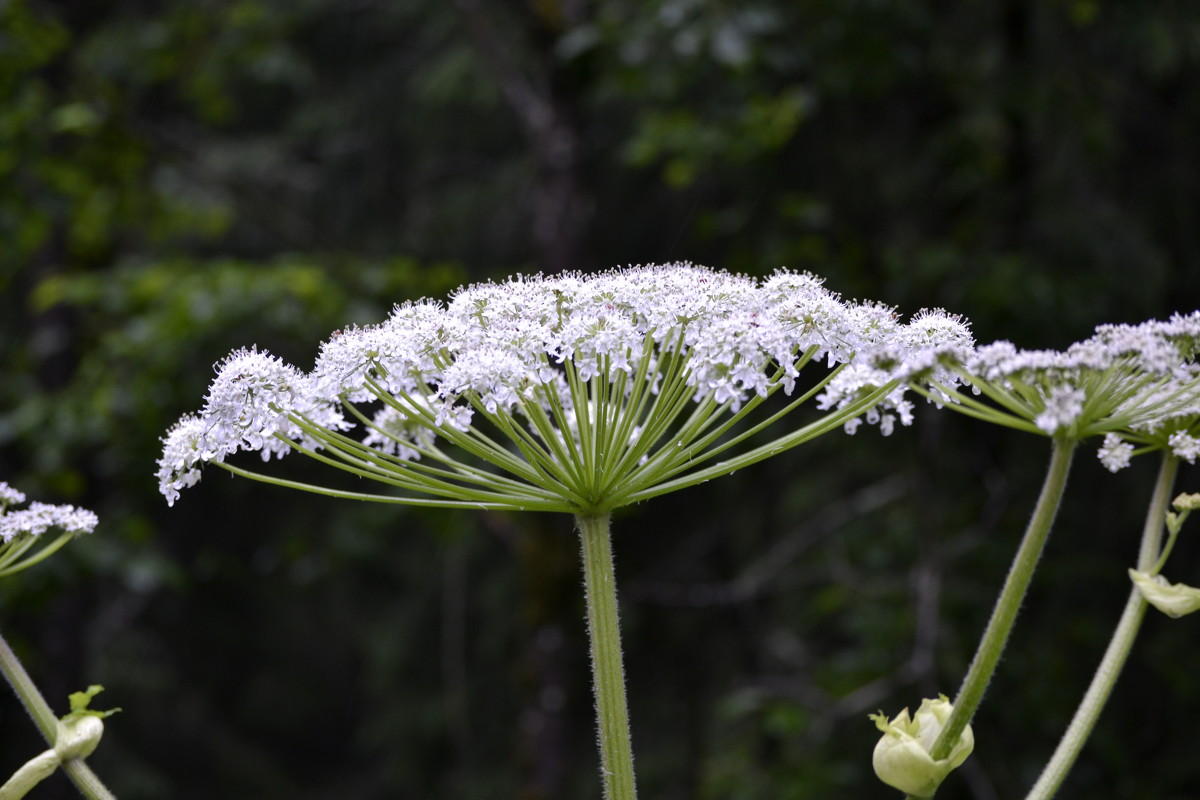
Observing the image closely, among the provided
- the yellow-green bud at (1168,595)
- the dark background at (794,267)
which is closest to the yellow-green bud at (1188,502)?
the yellow-green bud at (1168,595)

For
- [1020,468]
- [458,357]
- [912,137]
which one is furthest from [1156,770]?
[458,357]

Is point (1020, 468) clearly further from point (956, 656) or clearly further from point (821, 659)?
point (821, 659)

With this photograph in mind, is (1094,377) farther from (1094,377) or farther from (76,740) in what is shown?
(76,740)

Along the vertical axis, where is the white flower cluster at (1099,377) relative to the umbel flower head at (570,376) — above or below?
below

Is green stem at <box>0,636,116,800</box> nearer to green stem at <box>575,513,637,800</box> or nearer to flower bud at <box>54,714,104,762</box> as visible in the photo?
flower bud at <box>54,714,104,762</box>

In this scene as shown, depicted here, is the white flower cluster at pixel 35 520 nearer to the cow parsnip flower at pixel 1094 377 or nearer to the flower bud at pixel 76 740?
the flower bud at pixel 76 740

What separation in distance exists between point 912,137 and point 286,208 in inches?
356

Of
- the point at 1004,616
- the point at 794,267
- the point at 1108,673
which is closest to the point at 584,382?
the point at 1004,616

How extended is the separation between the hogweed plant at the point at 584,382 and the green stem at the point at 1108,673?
58 cm

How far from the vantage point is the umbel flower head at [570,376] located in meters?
2.41

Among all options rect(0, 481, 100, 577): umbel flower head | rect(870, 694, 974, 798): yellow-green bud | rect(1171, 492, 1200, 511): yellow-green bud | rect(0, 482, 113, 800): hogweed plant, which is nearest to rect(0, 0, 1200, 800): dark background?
rect(1171, 492, 1200, 511): yellow-green bud

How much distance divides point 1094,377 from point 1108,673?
0.66 meters

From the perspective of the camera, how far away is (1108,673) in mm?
2256

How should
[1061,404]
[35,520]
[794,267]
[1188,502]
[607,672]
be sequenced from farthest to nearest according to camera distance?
[794,267] → [35,520] → [607,672] → [1188,502] → [1061,404]
